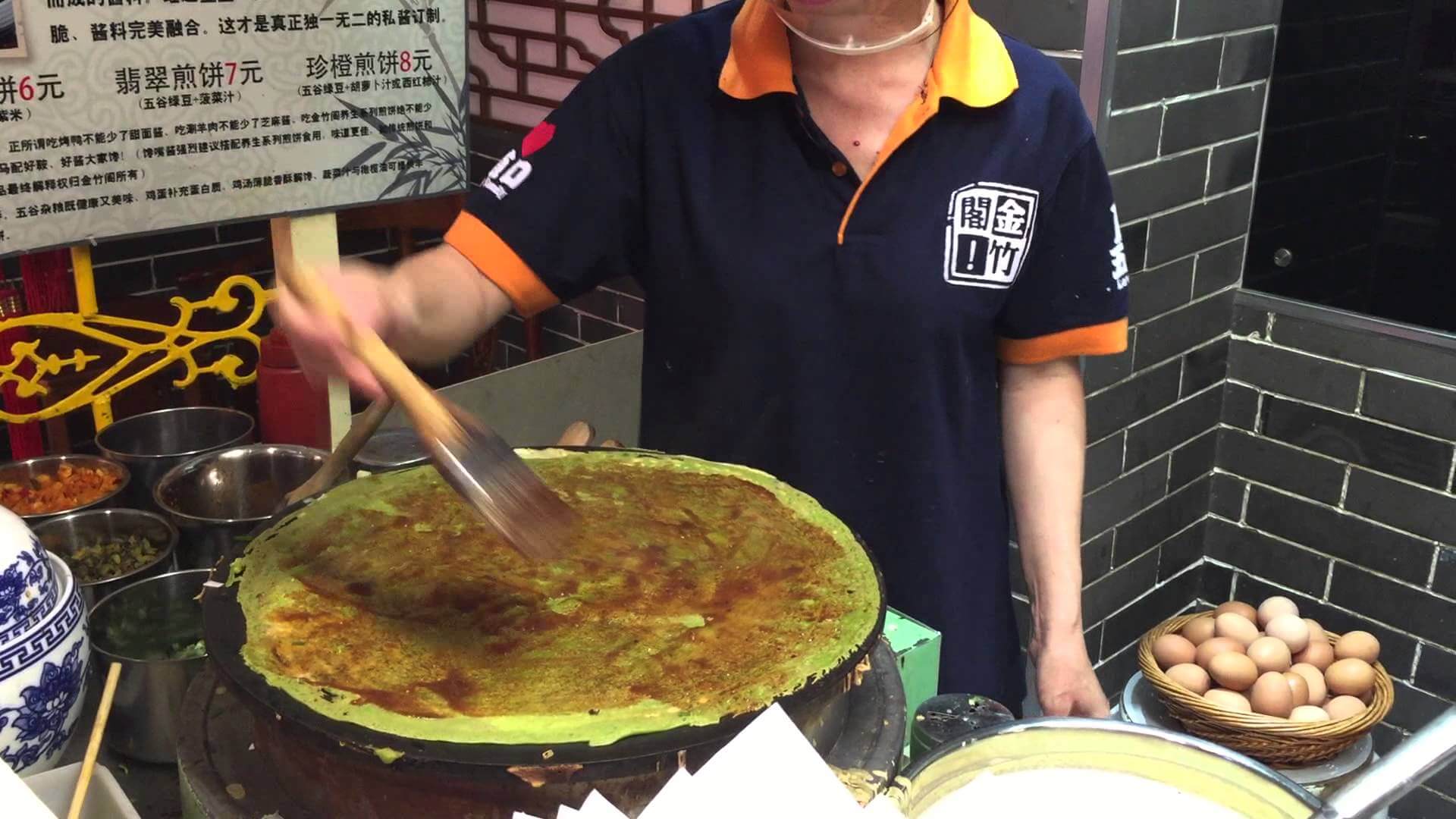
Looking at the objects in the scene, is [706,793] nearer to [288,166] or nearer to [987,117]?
[987,117]

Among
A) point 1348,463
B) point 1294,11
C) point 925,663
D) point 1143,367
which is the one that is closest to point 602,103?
point 925,663

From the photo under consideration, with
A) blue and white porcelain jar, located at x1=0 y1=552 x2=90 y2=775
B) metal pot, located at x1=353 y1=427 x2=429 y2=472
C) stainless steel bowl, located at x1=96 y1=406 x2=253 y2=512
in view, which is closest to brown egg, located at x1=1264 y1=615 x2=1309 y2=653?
metal pot, located at x1=353 y1=427 x2=429 y2=472

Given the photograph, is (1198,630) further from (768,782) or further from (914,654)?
(768,782)

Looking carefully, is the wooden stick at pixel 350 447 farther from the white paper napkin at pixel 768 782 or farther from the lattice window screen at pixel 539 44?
the lattice window screen at pixel 539 44

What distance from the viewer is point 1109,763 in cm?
88

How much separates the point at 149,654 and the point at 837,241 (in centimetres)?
92

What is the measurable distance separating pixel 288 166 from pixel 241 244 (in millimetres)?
1420

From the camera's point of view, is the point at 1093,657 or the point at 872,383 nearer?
the point at 872,383

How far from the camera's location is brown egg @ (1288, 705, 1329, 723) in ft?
8.09

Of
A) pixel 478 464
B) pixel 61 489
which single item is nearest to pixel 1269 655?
pixel 478 464

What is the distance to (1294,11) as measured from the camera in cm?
279

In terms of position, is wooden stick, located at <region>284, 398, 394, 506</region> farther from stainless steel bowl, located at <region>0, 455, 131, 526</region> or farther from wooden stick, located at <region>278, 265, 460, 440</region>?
stainless steel bowl, located at <region>0, 455, 131, 526</region>

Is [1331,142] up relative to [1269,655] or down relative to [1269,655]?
up

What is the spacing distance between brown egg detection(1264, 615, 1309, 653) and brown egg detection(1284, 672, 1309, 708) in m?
0.17
